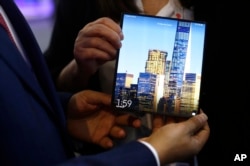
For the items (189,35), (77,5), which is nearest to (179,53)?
(189,35)

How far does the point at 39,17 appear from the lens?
1.26m

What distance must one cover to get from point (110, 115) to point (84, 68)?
10 cm

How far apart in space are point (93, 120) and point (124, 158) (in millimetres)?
217

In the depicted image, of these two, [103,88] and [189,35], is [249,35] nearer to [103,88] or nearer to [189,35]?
[189,35]

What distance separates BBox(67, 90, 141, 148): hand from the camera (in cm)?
65

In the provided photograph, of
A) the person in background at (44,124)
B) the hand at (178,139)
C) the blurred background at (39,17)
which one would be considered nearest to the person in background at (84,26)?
the person in background at (44,124)

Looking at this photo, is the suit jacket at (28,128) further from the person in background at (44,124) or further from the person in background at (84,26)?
the person in background at (84,26)

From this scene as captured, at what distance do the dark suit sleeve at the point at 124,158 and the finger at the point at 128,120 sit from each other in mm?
149

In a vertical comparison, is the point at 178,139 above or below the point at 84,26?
below

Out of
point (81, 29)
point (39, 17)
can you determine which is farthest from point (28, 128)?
point (39, 17)

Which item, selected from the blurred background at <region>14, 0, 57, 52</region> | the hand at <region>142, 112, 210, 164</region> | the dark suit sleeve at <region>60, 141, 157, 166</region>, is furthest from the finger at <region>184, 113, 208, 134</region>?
the blurred background at <region>14, 0, 57, 52</region>

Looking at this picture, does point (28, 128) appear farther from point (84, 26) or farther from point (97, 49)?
point (84, 26)

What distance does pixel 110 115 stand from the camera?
666mm

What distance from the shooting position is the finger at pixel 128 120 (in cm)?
64
